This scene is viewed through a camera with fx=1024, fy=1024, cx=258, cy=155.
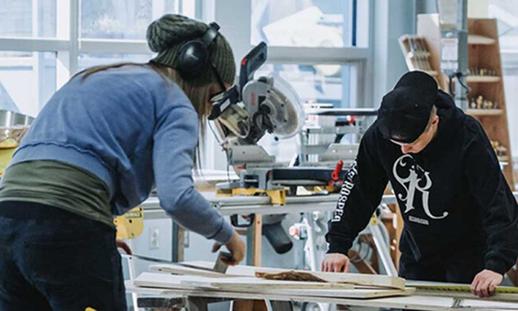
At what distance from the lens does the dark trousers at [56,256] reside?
6.79ft

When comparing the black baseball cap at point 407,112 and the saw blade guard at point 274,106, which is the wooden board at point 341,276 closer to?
the black baseball cap at point 407,112

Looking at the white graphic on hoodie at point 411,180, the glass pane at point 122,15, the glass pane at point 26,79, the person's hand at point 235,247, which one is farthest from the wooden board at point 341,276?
the glass pane at point 122,15

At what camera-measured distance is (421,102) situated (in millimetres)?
2725

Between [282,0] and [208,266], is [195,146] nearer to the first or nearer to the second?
[208,266]

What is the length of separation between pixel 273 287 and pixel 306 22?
3.91 m

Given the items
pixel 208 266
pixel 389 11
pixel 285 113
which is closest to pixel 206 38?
pixel 208 266

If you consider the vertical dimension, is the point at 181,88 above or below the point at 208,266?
above

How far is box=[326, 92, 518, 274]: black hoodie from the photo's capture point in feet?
9.03

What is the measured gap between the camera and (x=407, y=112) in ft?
8.84

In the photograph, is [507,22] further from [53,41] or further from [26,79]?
[26,79]

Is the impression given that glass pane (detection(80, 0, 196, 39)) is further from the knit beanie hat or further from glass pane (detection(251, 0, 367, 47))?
the knit beanie hat

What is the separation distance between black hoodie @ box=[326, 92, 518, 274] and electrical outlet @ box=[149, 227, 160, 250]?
2.72 m

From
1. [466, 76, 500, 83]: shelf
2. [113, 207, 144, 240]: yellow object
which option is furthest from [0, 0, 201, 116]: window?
[466, 76, 500, 83]: shelf

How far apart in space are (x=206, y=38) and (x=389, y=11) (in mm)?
4318
